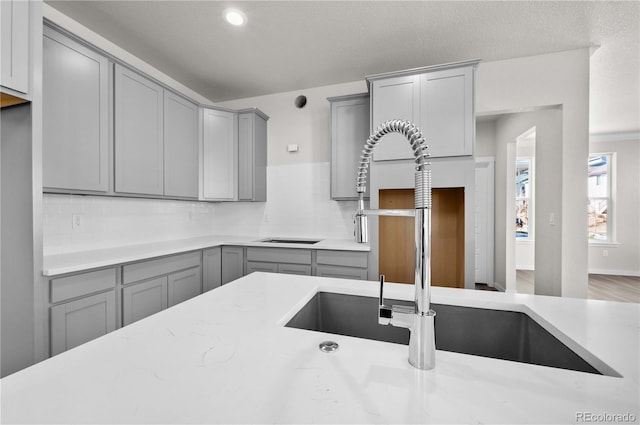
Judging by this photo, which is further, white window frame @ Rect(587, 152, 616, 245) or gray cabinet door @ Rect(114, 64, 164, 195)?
white window frame @ Rect(587, 152, 616, 245)

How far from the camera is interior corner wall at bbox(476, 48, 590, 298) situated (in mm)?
2654

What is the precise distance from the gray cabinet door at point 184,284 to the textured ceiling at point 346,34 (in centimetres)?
218

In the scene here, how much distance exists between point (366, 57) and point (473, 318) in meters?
2.66

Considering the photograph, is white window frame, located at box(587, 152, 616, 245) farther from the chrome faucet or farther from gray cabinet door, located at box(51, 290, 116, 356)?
gray cabinet door, located at box(51, 290, 116, 356)

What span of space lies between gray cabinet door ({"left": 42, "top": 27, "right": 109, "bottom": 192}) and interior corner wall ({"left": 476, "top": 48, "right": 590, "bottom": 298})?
12.2 feet

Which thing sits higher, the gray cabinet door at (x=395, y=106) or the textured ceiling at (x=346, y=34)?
the textured ceiling at (x=346, y=34)

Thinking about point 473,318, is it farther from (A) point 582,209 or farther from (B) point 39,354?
(A) point 582,209

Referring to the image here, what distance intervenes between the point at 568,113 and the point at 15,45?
4298 millimetres

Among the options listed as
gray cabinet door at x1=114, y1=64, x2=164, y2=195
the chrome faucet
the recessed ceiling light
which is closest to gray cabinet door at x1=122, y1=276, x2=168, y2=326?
gray cabinet door at x1=114, y1=64, x2=164, y2=195

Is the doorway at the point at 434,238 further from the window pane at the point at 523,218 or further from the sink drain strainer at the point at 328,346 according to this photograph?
the window pane at the point at 523,218

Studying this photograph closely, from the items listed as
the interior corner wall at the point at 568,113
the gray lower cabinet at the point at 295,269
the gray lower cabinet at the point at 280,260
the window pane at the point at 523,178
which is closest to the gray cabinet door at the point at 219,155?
the gray lower cabinet at the point at 280,260

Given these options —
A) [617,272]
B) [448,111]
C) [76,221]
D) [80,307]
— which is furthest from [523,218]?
[76,221]

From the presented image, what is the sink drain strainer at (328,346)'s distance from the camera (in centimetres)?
67

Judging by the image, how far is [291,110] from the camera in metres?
3.56
